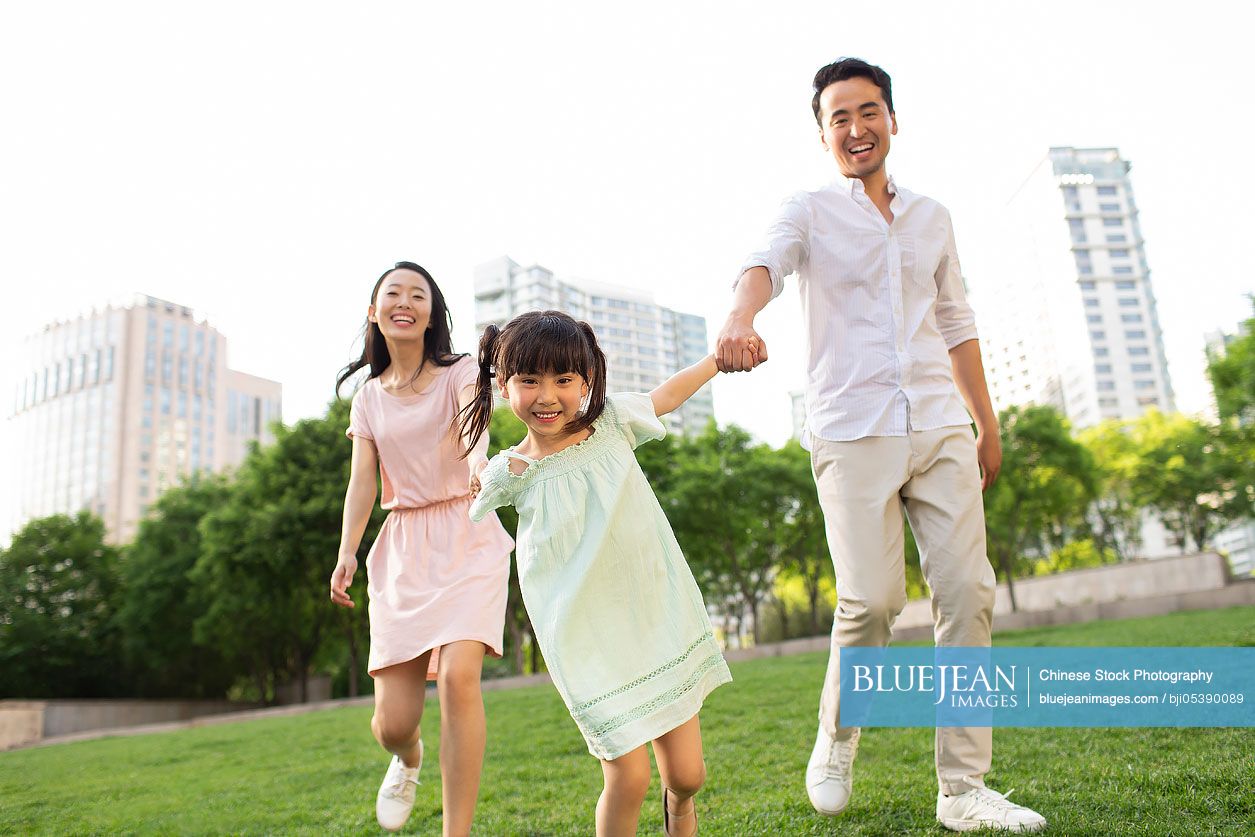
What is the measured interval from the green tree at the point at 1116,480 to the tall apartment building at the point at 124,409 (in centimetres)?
9791

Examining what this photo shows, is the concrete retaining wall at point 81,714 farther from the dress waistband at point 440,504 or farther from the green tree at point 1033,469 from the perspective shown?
the green tree at point 1033,469

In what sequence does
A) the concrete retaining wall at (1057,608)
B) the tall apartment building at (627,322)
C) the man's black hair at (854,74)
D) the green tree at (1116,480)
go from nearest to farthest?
the man's black hair at (854,74)
the concrete retaining wall at (1057,608)
the green tree at (1116,480)
the tall apartment building at (627,322)

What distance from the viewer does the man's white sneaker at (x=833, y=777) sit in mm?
3857

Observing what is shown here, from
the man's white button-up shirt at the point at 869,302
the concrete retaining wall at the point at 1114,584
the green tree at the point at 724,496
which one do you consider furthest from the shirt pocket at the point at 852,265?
the green tree at the point at 724,496

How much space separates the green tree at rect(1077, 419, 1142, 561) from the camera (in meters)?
41.5

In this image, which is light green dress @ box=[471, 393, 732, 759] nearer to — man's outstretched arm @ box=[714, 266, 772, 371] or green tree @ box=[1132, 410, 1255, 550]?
man's outstretched arm @ box=[714, 266, 772, 371]

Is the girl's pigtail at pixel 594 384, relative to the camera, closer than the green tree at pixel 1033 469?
Yes

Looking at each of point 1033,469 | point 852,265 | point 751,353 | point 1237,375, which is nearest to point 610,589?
point 751,353

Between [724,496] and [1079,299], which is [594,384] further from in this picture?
[1079,299]

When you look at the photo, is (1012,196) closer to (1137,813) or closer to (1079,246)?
(1079,246)

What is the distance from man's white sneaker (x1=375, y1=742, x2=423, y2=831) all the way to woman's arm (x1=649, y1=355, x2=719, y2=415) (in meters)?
2.39

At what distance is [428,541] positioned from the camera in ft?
14.4

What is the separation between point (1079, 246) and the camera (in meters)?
120

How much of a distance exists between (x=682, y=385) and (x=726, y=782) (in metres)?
2.85
